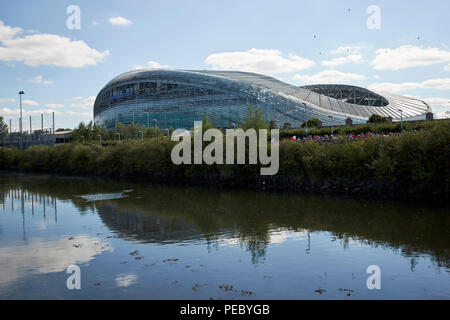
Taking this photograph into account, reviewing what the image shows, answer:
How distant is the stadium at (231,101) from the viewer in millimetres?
64875

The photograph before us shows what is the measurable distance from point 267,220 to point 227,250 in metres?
5.59

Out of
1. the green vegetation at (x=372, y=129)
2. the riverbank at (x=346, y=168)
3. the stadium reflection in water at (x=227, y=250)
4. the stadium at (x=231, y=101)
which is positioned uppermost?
the stadium at (x=231, y=101)

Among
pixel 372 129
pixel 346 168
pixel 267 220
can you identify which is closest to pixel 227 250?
pixel 267 220

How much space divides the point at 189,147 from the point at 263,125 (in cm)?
777

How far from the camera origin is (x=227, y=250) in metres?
13.7

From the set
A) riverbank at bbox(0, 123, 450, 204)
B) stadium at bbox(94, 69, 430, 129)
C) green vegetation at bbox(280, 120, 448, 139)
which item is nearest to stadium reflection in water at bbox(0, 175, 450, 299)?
riverbank at bbox(0, 123, 450, 204)

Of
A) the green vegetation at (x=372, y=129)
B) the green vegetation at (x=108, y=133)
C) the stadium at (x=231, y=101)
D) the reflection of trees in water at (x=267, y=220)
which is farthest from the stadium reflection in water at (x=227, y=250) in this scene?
the green vegetation at (x=108, y=133)

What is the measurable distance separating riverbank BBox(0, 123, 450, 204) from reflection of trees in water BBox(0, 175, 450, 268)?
2.42 metres

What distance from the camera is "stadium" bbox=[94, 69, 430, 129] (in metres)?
64.9

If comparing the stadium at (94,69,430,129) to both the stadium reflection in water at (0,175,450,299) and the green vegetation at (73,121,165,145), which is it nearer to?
the green vegetation at (73,121,165,145)

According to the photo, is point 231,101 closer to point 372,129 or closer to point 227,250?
point 372,129

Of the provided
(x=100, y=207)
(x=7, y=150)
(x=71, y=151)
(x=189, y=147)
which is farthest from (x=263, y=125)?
(x=7, y=150)

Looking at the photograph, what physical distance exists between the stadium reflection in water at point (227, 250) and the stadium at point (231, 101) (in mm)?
37296

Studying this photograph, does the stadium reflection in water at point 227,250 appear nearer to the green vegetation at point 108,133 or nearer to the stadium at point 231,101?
the stadium at point 231,101
